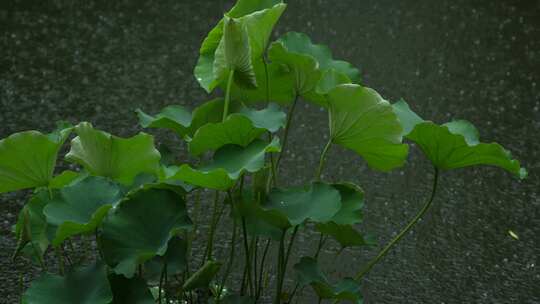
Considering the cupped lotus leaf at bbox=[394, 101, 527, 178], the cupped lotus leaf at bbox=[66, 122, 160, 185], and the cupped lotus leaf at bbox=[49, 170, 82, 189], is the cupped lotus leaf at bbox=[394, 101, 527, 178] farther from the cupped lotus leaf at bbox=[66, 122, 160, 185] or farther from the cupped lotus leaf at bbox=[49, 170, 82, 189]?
the cupped lotus leaf at bbox=[49, 170, 82, 189]

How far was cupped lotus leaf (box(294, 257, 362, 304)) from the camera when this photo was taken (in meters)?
1.73

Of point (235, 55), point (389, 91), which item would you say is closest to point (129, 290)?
point (235, 55)

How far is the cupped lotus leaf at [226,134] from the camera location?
65.9 inches

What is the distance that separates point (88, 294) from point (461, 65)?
263 centimetres

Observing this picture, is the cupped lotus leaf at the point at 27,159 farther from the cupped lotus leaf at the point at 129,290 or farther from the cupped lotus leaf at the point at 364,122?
the cupped lotus leaf at the point at 364,122

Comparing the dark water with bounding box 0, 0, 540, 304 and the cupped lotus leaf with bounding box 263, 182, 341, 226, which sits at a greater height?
the cupped lotus leaf with bounding box 263, 182, 341, 226

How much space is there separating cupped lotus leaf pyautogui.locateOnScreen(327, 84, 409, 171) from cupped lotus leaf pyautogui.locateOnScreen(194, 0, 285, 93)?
0.18 metres

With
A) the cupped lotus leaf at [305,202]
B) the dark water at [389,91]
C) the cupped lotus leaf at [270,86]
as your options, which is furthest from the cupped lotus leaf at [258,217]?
the dark water at [389,91]

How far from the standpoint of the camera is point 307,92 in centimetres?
188

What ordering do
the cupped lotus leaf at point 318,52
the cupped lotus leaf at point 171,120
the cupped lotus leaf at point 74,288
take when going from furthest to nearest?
the cupped lotus leaf at point 318,52, the cupped lotus leaf at point 171,120, the cupped lotus leaf at point 74,288

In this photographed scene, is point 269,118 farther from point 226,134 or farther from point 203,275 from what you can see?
point 203,275

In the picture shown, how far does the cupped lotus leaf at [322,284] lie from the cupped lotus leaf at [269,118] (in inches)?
9.5

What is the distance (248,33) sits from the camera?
1804mm

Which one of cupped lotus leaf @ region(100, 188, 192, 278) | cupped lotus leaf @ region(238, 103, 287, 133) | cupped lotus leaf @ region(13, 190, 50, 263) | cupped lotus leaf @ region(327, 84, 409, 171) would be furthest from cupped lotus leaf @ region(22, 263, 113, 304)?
cupped lotus leaf @ region(327, 84, 409, 171)
